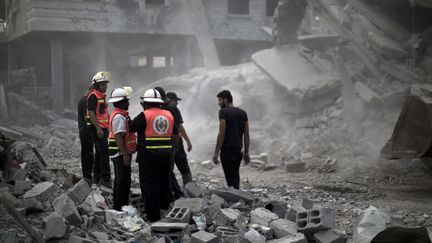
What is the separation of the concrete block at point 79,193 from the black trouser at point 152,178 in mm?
730

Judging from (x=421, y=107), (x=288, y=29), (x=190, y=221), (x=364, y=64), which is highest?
(x=288, y=29)

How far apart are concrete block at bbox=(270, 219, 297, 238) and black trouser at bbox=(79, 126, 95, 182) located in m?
3.52

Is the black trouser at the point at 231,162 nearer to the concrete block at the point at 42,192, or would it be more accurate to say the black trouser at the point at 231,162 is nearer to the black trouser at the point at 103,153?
the black trouser at the point at 103,153

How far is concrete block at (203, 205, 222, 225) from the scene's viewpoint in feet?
20.1

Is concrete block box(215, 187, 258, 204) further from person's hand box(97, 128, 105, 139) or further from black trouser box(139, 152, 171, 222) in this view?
person's hand box(97, 128, 105, 139)

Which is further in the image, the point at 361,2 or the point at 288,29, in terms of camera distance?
the point at 288,29

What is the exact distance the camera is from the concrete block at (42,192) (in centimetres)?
596

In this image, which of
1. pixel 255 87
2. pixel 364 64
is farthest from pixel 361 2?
pixel 255 87

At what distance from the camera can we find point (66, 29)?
21.9m

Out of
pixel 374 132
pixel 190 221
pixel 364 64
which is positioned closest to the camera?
pixel 190 221

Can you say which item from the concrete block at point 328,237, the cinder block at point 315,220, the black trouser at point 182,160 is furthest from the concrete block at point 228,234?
the black trouser at point 182,160

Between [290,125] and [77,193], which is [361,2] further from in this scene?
[77,193]

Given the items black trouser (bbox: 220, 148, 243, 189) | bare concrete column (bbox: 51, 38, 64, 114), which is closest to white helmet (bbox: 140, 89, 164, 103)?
black trouser (bbox: 220, 148, 243, 189)

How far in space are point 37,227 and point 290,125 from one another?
9.70m
